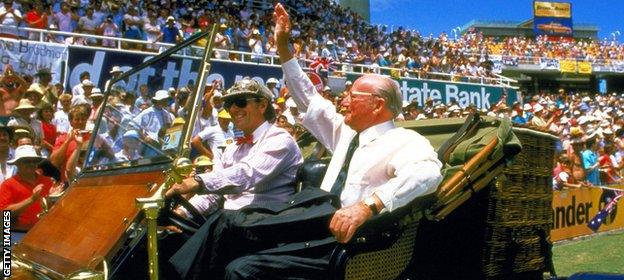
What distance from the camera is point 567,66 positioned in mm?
45156

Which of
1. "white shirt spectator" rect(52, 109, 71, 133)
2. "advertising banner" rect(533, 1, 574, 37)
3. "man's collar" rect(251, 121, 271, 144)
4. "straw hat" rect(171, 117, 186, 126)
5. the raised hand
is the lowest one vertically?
"white shirt spectator" rect(52, 109, 71, 133)

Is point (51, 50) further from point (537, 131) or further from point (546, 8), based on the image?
point (546, 8)

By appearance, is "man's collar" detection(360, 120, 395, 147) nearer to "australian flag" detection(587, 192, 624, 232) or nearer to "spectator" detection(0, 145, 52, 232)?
"spectator" detection(0, 145, 52, 232)

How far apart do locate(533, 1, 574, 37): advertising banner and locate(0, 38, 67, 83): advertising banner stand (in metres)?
61.7

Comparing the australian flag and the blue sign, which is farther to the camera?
the blue sign

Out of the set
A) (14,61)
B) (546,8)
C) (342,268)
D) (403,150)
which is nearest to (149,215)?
(342,268)

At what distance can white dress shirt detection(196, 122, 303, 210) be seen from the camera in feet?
11.3

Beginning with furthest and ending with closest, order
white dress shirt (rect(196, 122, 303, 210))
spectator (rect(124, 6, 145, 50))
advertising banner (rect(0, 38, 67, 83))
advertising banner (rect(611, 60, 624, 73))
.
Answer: advertising banner (rect(611, 60, 624, 73)), spectator (rect(124, 6, 145, 50)), advertising banner (rect(0, 38, 67, 83)), white dress shirt (rect(196, 122, 303, 210))

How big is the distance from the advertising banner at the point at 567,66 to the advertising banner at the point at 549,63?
279 millimetres

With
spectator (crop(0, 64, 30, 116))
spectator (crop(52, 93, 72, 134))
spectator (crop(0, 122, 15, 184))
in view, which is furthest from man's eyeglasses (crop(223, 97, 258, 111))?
spectator (crop(52, 93, 72, 134))

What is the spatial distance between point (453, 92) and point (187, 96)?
20820mm

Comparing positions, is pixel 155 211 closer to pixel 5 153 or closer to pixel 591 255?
pixel 5 153

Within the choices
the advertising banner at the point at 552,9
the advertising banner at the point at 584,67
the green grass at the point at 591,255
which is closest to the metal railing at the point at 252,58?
the green grass at the point at 591,255

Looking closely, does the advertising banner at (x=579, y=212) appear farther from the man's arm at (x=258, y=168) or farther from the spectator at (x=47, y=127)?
the man's arm at (x=258, y=168)
